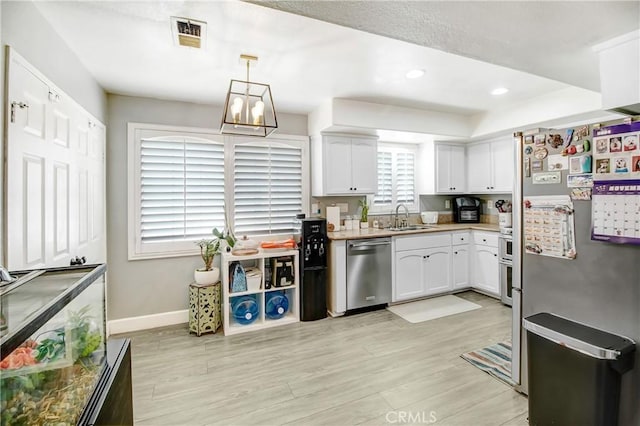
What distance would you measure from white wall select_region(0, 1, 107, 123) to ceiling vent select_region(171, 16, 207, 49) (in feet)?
2.38

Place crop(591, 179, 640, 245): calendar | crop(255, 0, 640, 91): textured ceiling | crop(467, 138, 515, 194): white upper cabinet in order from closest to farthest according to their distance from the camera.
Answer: crop(255, 0, 640, 91): textured ceiling, crop(591, 179, 640, 245): calendar, crop(467, 138, 515, 194): white upper cabinet

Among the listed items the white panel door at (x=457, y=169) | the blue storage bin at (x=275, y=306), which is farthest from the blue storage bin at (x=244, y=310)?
the white panel door at (x=457, y=169)

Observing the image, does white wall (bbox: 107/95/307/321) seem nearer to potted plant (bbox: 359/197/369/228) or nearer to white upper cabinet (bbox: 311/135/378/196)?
white upper cabinet (bbox: 311/135/378/196)

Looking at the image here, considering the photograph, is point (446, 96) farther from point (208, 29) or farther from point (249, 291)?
point (249, 291)

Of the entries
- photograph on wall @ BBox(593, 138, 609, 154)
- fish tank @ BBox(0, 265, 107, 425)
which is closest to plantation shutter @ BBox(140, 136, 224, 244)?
fish tank @ BBox(0, 265, 107, 425)

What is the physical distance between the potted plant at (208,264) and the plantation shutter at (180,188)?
0.19 meters

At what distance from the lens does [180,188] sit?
10.9 ft

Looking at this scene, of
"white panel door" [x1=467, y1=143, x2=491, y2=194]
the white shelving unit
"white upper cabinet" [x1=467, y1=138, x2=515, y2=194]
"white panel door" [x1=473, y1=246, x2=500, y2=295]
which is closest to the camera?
the white shelving unit

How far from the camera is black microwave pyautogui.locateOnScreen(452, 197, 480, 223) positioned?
4727 millimetres

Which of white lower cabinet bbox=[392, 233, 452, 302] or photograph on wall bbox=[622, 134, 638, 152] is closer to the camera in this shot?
photograph on wall bbox=[622, 134, 638, 152]

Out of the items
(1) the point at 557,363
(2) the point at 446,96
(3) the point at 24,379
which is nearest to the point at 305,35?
(2) the point at 446,96

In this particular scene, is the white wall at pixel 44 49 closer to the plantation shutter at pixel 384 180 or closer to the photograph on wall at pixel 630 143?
the photograph on wall at pixel 630 143

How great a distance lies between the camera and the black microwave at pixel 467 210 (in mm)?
4727

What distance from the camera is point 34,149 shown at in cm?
164
